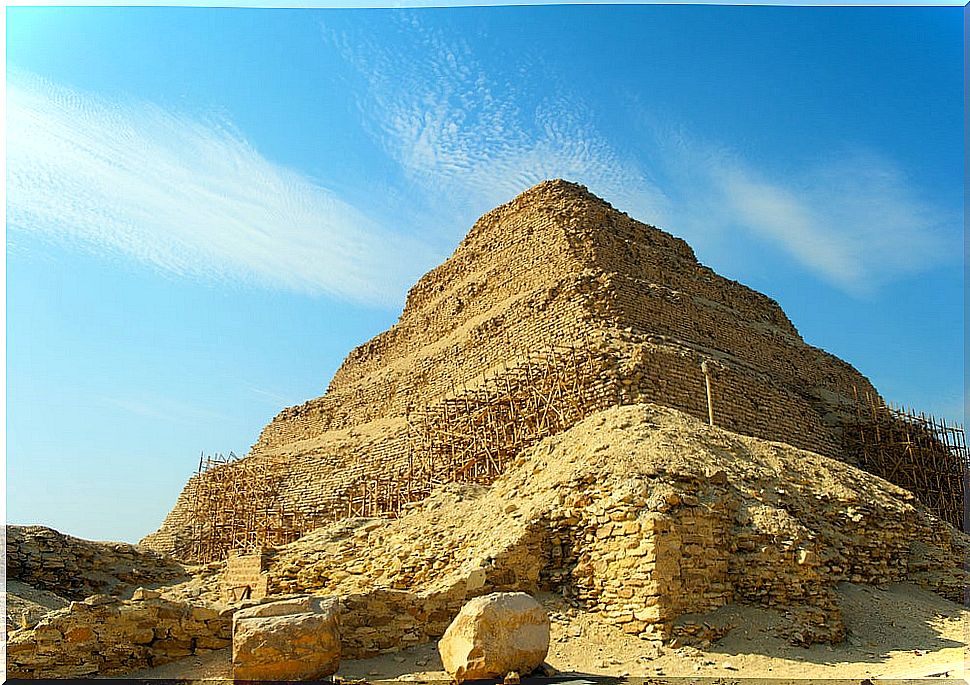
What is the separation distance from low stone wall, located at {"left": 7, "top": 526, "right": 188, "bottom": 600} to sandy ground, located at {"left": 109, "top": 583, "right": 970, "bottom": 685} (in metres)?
11.0

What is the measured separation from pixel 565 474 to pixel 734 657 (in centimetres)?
397

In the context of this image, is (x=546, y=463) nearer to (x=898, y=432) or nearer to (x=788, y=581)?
(x=788, y=581)

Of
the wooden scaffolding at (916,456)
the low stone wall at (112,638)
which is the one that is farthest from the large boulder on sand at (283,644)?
the wooden scaffolding at (916,456)

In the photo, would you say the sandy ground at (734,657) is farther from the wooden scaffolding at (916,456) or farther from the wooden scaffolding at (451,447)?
the wooden scaffolding at (916,456)

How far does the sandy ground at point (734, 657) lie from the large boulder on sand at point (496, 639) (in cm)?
80

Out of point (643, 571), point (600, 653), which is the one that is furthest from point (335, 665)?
point (643, 571)

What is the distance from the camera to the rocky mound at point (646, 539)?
32.7ft

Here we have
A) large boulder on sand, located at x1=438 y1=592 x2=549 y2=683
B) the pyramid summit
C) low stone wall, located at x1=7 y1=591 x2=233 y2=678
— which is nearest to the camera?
large boulder on sand, located at x1=438 y1=592 x2=549 y2=683

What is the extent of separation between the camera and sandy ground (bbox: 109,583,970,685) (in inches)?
328

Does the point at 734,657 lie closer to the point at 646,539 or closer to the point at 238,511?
the point at 646,539

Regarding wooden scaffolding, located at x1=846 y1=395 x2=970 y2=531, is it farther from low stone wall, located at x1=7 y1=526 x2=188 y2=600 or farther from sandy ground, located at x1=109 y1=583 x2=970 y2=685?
low stone wall, located at x1=7 y1=526 x2=188 y2=600

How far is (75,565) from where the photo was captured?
18422 mm

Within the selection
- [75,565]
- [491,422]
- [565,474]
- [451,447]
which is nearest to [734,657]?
[565,474]

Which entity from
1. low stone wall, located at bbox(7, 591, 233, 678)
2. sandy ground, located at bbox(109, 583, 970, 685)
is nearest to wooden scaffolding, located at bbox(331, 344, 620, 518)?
sandy ground, located at bbox(109, 583, 970, 685)
